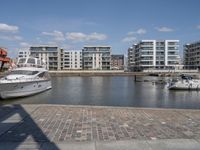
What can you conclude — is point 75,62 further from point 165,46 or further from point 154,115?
point 154,115

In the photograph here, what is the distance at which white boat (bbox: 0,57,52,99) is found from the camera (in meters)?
25.3

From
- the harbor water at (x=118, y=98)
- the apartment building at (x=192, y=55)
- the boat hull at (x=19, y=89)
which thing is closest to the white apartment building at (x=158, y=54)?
the apartment building at (x=192, y=55)

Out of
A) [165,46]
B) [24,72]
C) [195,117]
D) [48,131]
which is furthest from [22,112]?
[165,46]

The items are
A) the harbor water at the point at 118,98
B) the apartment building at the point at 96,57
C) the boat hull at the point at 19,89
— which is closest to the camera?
the harbor water at the point at 118,98

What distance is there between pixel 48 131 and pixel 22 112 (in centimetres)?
355

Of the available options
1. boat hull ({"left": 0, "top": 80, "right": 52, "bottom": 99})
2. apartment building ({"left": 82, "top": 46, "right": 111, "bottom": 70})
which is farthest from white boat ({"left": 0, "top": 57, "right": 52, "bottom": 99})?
apartment building ({"left": 82, "top": 46, "right": 111, "bottom": 70})

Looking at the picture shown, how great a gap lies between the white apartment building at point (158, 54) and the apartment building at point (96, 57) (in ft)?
68.0

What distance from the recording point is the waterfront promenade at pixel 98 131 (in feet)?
19.1

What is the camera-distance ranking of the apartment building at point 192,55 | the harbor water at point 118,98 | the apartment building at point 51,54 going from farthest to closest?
the apartment building at point 51,54 → the apartment building at point 192,55 → the harbor water at point 118,98

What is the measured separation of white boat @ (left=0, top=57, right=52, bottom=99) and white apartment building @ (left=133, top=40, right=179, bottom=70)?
345 ft

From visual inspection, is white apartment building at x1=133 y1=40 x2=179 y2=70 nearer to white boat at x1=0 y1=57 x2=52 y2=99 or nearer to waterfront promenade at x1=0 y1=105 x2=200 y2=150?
white boat at x1=0 y1=57 x2=52 y2=99

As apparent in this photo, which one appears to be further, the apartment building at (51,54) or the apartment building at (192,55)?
the apartment building at (51,54)

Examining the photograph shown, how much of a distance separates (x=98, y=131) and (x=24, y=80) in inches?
866

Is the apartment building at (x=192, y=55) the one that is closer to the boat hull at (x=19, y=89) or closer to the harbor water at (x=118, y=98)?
the harbor water at (x=118, y=98)
